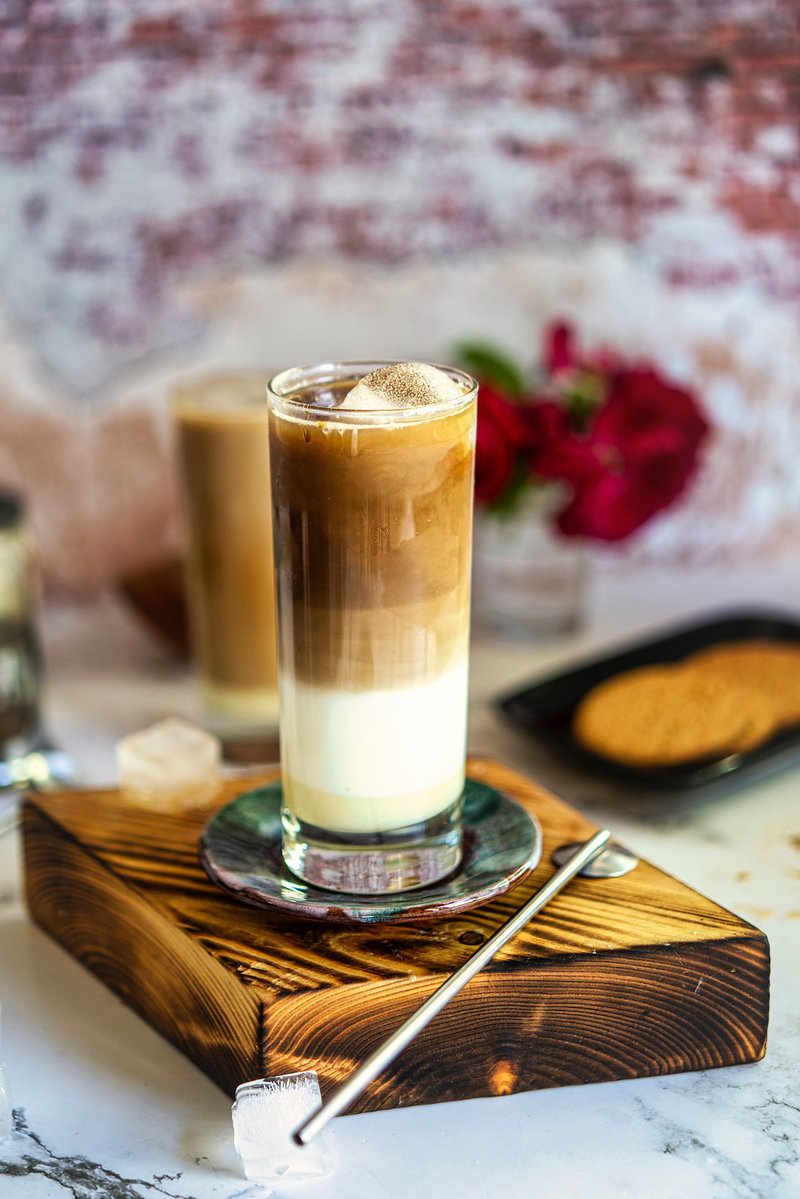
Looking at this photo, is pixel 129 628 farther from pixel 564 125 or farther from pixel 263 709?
pixel 564 125

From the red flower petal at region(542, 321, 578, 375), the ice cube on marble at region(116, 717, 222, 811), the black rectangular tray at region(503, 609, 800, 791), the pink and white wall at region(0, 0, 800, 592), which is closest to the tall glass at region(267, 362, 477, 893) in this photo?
the ice cube on marble at region(116, 717, 222, 811)

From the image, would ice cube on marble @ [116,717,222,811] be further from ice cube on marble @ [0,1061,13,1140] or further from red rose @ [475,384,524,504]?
red rose @ [475,384,524,504]

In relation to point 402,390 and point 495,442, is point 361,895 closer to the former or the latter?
point 402,390

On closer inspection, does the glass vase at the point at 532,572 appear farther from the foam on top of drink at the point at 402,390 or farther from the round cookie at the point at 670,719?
the foam on top of drink at the point at 402,390

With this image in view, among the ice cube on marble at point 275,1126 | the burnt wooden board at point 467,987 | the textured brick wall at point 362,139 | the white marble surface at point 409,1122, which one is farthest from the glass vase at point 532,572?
the ice cube on marble at point 275,1126

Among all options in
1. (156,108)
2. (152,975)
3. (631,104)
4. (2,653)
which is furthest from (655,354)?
(152,975)

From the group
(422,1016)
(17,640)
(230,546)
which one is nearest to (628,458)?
(230,546)
